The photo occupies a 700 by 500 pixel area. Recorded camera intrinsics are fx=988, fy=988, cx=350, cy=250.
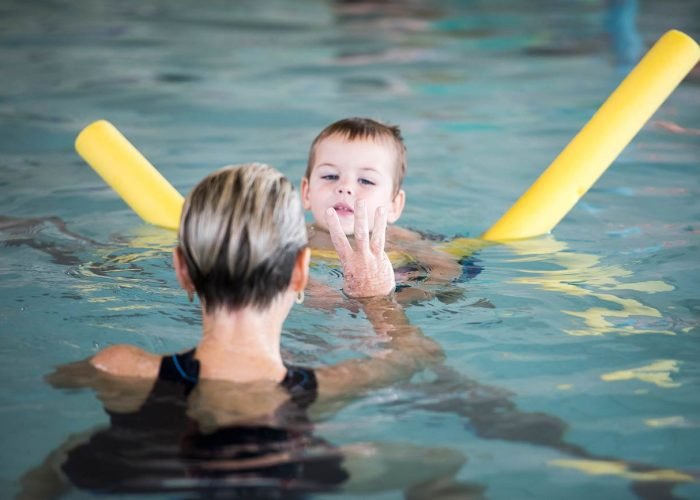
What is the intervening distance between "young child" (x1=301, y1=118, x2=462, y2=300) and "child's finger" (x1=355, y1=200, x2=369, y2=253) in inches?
31.1

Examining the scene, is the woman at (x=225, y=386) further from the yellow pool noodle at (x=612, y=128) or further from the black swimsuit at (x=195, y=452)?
the yellow pool noodle at (x=612, y=128)

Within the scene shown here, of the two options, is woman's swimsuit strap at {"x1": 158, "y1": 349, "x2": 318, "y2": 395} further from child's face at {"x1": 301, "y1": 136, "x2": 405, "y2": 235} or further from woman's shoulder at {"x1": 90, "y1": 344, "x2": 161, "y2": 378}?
child's face at {"x1": 301, "y1": 136, "x2": 405, "y2": 235}

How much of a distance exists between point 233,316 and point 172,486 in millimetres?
437

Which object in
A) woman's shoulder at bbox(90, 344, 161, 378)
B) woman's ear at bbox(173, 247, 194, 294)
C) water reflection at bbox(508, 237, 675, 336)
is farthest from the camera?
water reflection at bbox(508, 237, 675, 336)

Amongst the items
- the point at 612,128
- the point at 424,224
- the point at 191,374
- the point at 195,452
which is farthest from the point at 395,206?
the point at 195,452

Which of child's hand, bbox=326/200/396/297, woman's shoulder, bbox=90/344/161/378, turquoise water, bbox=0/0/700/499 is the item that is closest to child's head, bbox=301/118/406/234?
turquoise water, bbox=0/0/700/499

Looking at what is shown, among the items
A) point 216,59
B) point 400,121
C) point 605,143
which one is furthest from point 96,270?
point 216,59

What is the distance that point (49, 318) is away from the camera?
11.0 ft

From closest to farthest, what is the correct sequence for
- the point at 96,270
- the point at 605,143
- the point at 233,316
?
the point at 233,316, the point at 96,270, the point at 605,143

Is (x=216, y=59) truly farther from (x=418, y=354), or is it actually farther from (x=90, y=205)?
(x=418, y=354)

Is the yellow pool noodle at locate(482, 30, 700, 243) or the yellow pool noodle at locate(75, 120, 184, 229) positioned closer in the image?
the yellow pool noodle at locate(482, 30, 700, 243)

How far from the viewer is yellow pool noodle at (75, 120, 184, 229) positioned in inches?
172

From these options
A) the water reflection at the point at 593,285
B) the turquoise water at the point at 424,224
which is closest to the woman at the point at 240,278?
the turquoise water at the point at 424,224

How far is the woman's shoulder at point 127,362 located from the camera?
2.55m
